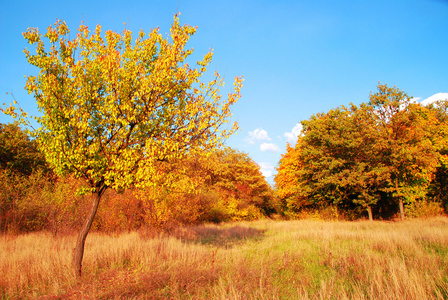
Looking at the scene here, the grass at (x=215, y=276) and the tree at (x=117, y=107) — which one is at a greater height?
the tree at (x=117, y=107)

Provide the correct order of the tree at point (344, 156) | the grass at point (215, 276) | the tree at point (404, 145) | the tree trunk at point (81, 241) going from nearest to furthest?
the grass at point (215, 276), the tree trunk at point (81, 241), the tree at point (404, 145), the tree at point (344, 156)

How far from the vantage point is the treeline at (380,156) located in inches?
876

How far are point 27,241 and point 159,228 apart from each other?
19.1 ft

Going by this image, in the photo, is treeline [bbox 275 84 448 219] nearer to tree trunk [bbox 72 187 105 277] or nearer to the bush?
the bush

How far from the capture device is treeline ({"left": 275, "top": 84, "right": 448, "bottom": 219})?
22250 mm

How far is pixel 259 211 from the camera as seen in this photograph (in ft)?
125

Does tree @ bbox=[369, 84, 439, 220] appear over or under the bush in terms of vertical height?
over

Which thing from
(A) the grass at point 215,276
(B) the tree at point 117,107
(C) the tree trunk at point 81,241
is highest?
(B) the tree at point 117,107

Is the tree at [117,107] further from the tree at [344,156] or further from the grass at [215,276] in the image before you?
the tree at [344,156]

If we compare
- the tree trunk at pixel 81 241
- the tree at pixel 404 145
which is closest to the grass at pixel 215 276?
the tree trunk at pixel 81 241

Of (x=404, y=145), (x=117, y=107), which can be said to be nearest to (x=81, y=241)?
(x=117, y=107)

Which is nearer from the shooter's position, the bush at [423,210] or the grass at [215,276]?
the grass at [215,276]

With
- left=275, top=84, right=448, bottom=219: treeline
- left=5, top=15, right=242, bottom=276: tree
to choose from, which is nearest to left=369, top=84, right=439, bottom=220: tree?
left=275, top=84, right=448, bottom=219: treeline

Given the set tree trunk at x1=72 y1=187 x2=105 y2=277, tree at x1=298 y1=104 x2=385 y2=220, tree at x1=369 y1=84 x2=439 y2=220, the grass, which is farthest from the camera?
tree at x1=298 y1=104 x2=385 y2=220
